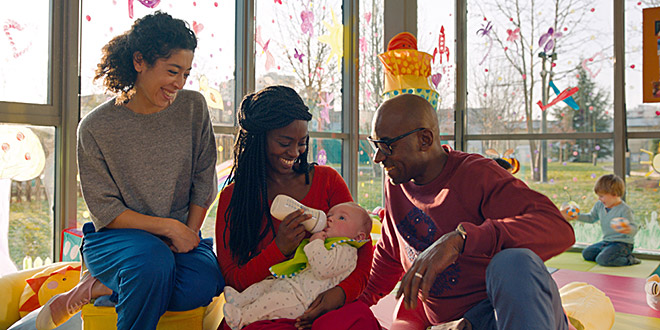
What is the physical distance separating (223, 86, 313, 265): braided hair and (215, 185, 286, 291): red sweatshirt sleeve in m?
0.02

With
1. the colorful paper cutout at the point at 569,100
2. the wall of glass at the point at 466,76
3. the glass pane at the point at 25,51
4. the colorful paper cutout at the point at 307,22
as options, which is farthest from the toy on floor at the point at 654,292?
the glass pane at the point at 25,51

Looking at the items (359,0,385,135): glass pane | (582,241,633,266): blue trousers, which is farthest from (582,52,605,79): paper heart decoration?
(359,0,385,135): glass pane

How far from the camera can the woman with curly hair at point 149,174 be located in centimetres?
175

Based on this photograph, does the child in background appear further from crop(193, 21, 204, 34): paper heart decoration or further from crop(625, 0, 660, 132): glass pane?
crop(193, 21, 204, 34): paper heart decoration

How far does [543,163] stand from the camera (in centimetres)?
534

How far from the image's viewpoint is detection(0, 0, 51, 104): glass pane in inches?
111

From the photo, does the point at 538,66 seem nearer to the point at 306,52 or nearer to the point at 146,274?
the point at 306,52

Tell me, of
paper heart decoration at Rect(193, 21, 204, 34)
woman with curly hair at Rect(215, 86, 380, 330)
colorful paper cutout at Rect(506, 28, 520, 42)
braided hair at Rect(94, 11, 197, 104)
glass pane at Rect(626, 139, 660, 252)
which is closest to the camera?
woman with curly hair at Rect(215, 86, 380, 330)

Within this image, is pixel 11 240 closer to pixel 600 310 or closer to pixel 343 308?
pixel 343 308

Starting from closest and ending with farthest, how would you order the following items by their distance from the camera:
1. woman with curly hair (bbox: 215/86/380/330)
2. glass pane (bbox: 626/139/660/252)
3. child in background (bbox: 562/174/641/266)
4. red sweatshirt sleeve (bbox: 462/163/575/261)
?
1. red sweatshirt sleeve (bbox: 462/163/575/261)
2. woman with curly hair (bbox: 215/86/380/330)
3. child in background (bbox: 562/174/641/266)
4. glass pane (bbox: 626/139/660/252)

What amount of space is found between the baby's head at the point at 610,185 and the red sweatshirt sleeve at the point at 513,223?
3.77 m

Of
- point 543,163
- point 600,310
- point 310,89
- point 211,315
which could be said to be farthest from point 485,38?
point 211,315

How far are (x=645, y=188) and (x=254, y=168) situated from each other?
4.44 m

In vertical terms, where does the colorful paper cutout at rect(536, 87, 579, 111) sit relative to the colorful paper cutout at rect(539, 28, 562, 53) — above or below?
below
